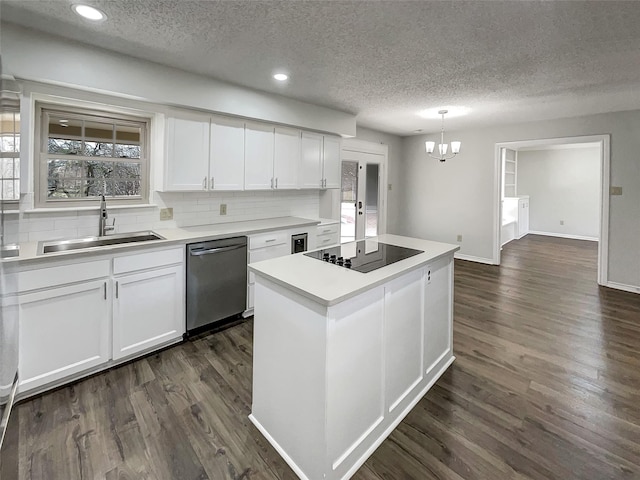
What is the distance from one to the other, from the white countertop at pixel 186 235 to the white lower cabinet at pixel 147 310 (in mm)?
226

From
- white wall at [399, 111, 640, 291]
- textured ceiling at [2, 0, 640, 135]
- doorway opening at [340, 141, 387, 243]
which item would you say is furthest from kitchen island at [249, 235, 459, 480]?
white wall at [399, 111, 640, 291]

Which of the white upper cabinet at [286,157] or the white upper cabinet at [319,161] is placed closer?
the white upper cabinet at [286,157]

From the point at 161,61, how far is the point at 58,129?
0.99 meters

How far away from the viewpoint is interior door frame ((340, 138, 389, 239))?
17.1 ft

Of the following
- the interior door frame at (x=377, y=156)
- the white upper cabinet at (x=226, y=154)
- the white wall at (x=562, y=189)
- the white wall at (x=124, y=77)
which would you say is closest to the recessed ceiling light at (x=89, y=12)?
the white wall at (x=124, y=77)

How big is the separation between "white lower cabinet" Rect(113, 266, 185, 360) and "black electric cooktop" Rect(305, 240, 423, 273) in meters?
1.29

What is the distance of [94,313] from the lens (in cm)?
225

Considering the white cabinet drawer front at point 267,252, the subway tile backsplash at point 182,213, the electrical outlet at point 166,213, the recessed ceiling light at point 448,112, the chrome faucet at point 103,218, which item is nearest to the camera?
the subway tile backsplash at point 182,213

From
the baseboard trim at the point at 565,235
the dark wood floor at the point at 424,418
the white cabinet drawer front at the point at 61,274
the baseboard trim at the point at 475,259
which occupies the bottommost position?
the dark wood floor at the point at 424,418

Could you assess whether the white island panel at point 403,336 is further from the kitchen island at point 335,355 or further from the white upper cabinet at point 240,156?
the white upper cabinet at point 240,156

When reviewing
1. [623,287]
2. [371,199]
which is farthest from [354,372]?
[623,287]

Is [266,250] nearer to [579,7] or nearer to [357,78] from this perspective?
[357,78]

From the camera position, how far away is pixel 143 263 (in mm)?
2461

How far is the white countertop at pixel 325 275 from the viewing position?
1418 mm
